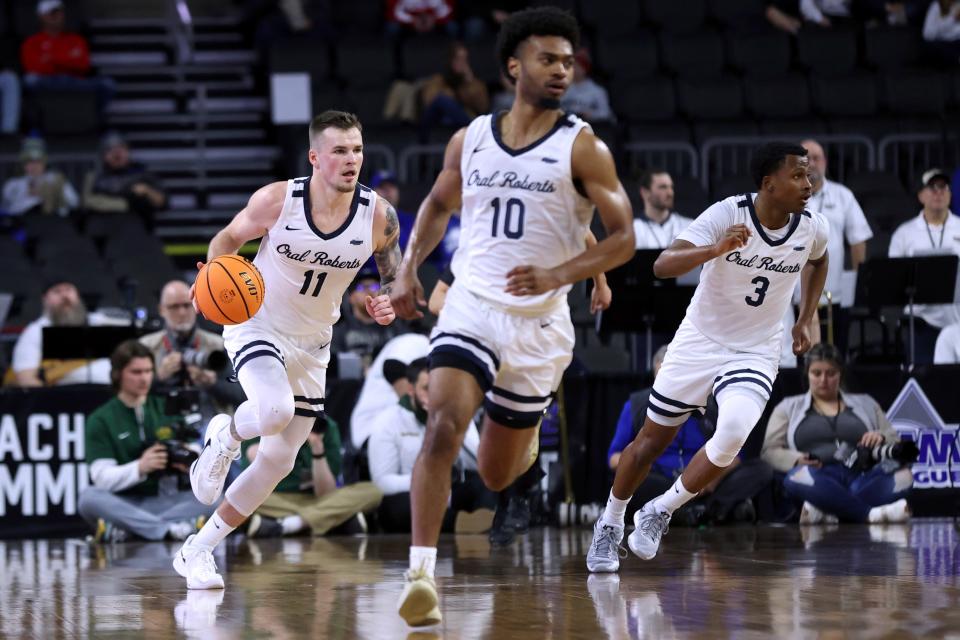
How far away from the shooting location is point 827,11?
17781mm

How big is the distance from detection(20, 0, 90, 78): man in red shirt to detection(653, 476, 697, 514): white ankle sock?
1107 cm

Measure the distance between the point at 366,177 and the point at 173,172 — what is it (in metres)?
3.40

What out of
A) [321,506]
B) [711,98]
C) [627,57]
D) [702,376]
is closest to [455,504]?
[321,506]

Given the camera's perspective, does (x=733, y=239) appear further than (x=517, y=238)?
Yes

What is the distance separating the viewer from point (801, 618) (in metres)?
5.65

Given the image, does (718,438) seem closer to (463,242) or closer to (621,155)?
(463,242)

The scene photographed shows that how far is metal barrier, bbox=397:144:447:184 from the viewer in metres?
15.1

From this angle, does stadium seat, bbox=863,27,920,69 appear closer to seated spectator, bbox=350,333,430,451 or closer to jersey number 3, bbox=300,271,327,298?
seated spectator, bbox=350,333,430,451

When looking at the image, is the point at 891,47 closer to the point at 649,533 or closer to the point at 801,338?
the point at 801,338

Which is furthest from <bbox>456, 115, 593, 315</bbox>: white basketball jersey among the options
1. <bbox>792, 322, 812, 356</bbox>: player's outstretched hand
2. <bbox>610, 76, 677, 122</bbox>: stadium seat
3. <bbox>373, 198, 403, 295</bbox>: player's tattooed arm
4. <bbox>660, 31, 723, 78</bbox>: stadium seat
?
<bbox>660, 31, 723, 78</bbox>: stadium seat

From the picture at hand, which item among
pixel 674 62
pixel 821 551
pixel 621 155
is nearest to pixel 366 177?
pixel 621 155

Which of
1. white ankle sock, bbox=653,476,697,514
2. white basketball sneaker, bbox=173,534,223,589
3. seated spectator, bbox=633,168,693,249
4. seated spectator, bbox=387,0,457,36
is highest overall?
seated spectator, bbox=387,0,457,36

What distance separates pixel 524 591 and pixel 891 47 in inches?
481

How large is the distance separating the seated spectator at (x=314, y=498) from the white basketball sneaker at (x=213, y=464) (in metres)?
3.11
